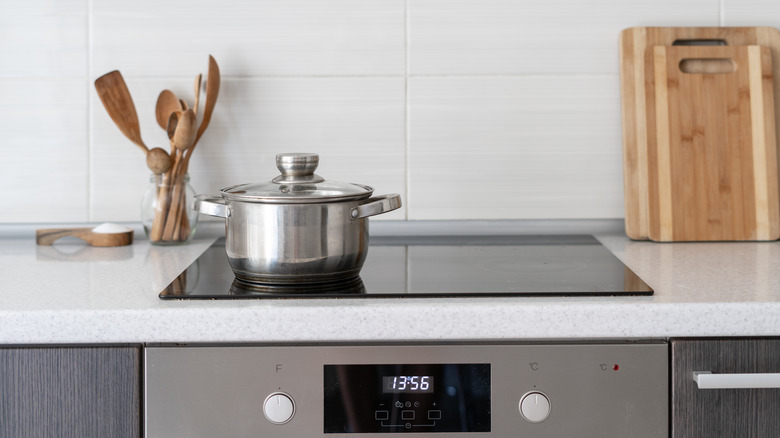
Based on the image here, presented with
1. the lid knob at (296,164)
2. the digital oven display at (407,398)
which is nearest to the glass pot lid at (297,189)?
the lid knob at (296,164)

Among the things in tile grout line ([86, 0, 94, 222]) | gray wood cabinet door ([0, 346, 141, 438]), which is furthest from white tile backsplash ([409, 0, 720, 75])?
gray wood cabinet door ([0, 346, 141, 438])

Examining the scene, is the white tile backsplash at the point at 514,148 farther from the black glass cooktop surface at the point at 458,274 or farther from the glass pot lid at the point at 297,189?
the glass pot lid at the point at 297,189

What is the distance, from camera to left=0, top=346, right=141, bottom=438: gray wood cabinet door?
0.94 meters

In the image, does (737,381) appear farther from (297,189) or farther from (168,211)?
(168,211)

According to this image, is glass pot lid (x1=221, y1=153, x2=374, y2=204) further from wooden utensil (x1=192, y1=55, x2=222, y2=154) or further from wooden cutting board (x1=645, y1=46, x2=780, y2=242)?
wooden cutting board (x1=645, y1=46, x2=780, y2=242)

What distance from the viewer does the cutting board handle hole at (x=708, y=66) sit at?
147 centimetres

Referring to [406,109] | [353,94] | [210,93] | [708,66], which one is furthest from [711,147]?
[210,93]

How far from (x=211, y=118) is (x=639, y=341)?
0.93 metres

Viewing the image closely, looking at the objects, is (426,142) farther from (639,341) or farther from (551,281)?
(639,341)

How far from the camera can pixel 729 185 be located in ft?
4.77

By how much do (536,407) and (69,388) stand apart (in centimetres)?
56

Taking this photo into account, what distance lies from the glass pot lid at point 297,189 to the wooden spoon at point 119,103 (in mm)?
458

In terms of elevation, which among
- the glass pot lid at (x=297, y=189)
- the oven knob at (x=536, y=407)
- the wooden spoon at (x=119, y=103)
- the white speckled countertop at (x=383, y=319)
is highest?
the wooden spoon at (x=119, y=103)

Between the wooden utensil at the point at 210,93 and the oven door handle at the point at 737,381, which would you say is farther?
the wooden utensil at the point at 210,93
